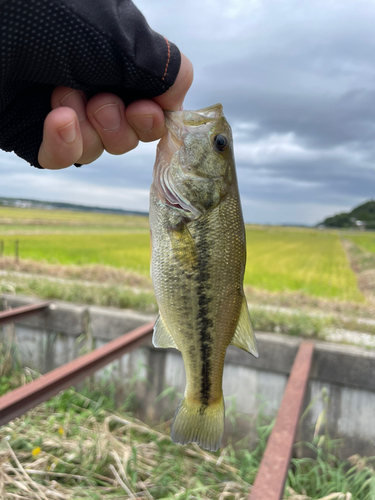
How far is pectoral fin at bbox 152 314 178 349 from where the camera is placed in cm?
141

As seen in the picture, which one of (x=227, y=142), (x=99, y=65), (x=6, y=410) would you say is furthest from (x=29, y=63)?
(x=6, y=410)

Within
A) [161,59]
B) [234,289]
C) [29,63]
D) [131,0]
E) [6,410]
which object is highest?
[131,0]

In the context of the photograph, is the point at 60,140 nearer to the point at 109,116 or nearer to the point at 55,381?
the point at 109,116

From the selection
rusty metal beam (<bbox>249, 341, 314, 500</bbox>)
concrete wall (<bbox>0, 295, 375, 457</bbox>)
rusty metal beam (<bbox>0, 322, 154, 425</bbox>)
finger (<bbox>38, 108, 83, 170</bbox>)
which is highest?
finger (<bbox>38, 108, 83, 170</bbox>)

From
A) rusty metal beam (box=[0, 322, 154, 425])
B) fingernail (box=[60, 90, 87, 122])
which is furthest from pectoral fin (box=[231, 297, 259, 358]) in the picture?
rusty metal beam (box=[0, 322, 154, 425])

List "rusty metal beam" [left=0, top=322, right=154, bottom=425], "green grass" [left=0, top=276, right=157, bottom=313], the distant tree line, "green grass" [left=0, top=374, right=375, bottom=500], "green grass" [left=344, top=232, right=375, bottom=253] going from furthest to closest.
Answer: the distant tree line, "green grass" [left=344, top=232, right=375, bottom=253], "green grass" [left=0, top=276, right=157, bottom=313], "green grass" [left=0, top=374, right=375, bottom=500], "rusty metal beam" [left=0, top=322, right=154, bottom=425]

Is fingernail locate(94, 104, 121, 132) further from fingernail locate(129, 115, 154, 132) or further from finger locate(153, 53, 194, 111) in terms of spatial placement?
finger locate(153, 53, 194, 111)

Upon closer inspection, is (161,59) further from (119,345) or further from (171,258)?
(119,345)

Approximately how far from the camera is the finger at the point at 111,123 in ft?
4.61

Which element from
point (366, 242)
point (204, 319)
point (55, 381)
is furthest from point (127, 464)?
point (366, 242)

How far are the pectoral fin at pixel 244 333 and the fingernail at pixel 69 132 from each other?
2.94 ft

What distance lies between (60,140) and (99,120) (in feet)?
0.64

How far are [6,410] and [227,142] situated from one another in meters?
2.30

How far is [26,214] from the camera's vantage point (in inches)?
715
